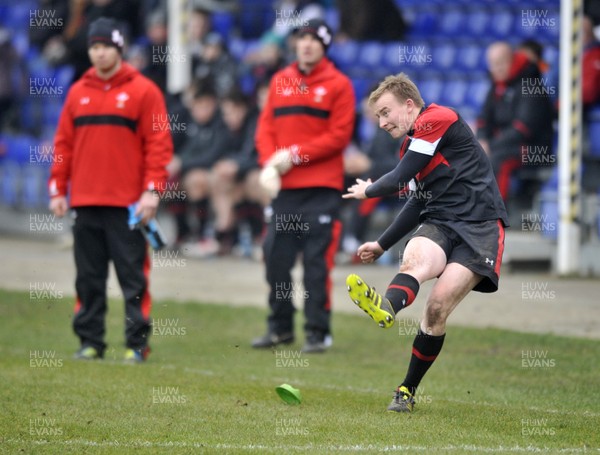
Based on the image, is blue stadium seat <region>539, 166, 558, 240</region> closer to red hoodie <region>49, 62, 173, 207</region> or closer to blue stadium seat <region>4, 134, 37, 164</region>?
red hoodie <region>49, 62, 173, 207</region>

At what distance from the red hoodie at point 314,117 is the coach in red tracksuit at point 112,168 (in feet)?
4.20

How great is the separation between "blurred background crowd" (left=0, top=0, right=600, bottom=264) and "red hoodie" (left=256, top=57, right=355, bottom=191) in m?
4.31

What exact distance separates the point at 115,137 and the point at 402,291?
364 cm

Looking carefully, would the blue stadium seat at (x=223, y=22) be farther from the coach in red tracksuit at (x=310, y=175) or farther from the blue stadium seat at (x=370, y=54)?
the coach in red tracksuit at (x=310, y=175)

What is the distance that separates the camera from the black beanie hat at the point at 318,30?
36.7 feet

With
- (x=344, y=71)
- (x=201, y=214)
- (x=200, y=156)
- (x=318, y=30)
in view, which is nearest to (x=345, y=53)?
(x=344, y=71)

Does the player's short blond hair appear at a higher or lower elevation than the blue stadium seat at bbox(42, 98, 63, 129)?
higher

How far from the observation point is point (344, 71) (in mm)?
18766

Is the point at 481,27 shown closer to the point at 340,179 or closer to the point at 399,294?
the point at 340,179

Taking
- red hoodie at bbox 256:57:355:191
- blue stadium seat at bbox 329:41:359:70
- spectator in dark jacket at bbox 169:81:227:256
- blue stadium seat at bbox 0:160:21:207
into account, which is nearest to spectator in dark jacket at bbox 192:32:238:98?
spectator in dark jacket at bbox 169:81:227:256

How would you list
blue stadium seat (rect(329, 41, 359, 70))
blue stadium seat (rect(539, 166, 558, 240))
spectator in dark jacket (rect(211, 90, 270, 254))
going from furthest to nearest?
blue stadium seat (rect(329, 41, 359, 70)) → spectator in dark jacket (rect(211, 90, 270, 254)) → blue stadium seat (rect(539, 166, 558, 240))

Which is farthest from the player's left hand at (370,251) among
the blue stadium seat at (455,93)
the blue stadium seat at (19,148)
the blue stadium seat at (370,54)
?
the blue stadium seat at (19,148)

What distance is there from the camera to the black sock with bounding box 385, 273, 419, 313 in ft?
24.9

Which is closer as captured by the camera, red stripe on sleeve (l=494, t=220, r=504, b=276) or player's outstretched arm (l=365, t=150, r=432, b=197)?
player's outstretched arm (l=365, t=150, r=432, b=197)
